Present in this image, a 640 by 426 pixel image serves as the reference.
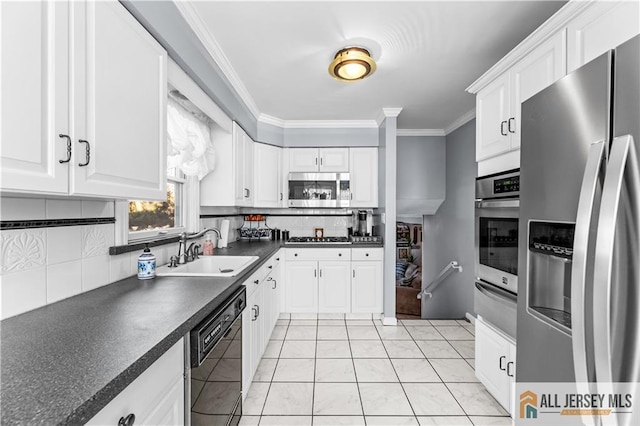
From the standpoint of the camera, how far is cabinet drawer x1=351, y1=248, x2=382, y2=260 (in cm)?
355

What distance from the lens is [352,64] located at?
2139 mm

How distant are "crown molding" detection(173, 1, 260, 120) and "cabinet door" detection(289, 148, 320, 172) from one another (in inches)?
37.8

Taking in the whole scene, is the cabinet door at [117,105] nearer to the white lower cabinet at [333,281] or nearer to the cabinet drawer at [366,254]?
the white lower cabinet at [333,281]

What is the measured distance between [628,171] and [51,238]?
1.95m

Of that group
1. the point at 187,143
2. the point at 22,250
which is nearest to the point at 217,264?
the point at 187,143

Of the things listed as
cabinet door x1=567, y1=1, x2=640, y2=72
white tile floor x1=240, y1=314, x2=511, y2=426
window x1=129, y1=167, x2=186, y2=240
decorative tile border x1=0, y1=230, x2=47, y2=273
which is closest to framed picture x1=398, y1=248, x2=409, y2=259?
white tile floor x1=240, y1=314, x2=511, y2=426

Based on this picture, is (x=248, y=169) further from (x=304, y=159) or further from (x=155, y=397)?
(x=155, y=397)

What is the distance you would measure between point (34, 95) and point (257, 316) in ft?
5.91

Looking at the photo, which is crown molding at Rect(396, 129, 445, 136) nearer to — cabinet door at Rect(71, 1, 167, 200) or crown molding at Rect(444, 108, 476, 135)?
crown molding at Rect(444, 108, 476, 135)

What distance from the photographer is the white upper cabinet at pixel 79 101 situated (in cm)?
77

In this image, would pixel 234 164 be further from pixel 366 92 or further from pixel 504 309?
pixel 504 309

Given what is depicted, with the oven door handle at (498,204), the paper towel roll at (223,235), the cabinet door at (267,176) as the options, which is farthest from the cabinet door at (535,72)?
the cabinet door at (267,176)

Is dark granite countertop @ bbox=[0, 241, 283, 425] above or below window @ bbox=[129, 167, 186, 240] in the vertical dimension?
below

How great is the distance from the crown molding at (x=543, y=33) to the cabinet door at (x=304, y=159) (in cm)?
224
